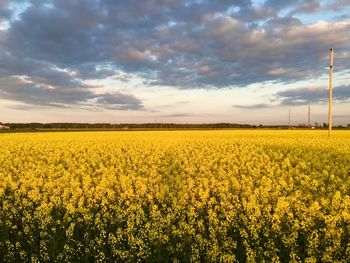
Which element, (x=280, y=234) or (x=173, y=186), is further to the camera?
(x=173, y=186)

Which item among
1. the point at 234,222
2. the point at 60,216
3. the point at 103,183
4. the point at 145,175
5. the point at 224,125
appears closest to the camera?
the point at 234,222

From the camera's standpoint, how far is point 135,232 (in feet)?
27.2

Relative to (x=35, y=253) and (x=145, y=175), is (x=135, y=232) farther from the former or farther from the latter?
(x=145, y=175)

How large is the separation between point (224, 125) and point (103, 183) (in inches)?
5672

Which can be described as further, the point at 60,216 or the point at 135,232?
the point at 60,216

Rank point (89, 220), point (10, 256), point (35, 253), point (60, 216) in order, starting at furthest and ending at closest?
point (60, 216) < point (89, 220) < point (35, 253) < point (10, 256)

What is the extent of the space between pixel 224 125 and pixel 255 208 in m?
147

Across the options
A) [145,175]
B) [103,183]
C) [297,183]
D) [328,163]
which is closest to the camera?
[103,183]

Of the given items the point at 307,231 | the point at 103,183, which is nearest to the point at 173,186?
the point at 103,183

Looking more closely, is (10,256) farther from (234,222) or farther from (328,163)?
(328,163)

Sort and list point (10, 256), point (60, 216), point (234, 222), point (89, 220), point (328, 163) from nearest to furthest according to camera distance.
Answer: point (10, 256) < point (234, 222) < point (89, 220) < point (60, 216) < point (328, 163)

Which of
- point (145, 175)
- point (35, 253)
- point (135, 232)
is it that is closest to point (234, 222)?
point (135, 232)

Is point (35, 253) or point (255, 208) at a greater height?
point (255, 208)

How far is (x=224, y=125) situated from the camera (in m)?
155
